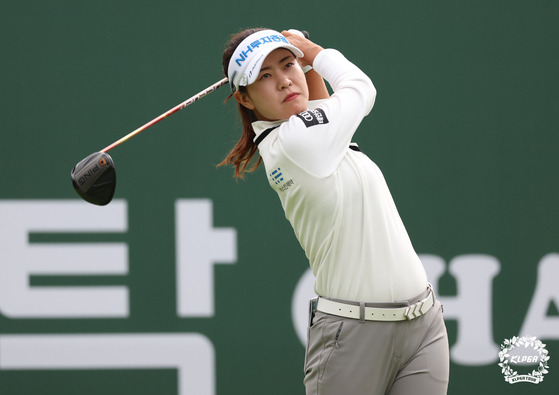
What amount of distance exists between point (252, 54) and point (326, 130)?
0.26 m

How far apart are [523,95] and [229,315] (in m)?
1.41

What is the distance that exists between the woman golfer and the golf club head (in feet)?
1.37

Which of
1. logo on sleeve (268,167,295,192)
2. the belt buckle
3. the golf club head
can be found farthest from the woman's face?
the belt buckle

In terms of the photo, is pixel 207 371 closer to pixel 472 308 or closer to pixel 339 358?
pixel 472 308

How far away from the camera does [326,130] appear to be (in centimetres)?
162

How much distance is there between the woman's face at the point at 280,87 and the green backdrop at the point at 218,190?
111 centimetres

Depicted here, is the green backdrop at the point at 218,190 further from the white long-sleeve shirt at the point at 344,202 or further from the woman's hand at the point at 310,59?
the white long-sleeve shirt at the point at 344,202

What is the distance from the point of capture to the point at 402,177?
285 centimetres

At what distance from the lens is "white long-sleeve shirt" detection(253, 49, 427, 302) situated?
5.33 feet

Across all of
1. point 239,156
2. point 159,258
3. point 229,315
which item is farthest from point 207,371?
point 239,156

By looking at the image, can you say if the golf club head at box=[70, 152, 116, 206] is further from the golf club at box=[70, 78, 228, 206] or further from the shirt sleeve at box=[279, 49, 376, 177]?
the shirt sleeve at box=[279, 49, 376, 177]

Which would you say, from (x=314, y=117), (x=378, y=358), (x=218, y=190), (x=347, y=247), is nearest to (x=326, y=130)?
(x=314, y=117)

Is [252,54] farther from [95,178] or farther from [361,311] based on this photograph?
[361,311]

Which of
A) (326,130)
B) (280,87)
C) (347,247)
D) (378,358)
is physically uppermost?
(280,87)
